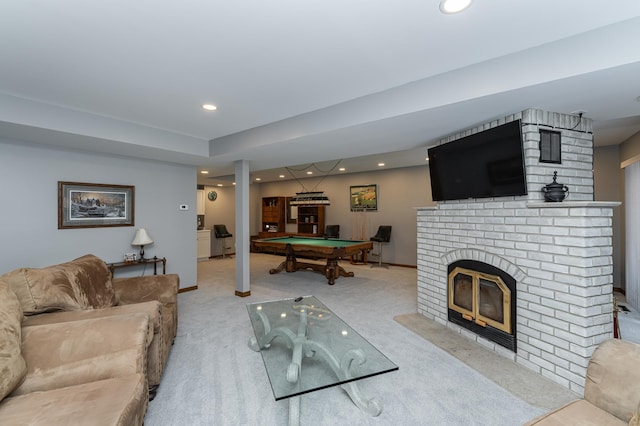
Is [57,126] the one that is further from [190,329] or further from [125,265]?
[190,329]

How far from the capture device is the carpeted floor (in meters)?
1.85

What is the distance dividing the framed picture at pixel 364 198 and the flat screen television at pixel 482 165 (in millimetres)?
4244

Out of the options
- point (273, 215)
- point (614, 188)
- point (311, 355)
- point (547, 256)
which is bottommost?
point (311, 355)

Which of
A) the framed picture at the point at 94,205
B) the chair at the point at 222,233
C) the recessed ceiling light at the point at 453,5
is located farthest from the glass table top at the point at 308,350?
the chair at the point at 222,233

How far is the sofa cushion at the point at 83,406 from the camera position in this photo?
121 cm

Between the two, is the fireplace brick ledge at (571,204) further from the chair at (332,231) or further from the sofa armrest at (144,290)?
the chair at (332,231)

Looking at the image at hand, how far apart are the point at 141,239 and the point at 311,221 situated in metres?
5.37

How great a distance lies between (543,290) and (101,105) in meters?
4.57

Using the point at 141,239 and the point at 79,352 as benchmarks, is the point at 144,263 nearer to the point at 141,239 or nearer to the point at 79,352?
the point at 141,239

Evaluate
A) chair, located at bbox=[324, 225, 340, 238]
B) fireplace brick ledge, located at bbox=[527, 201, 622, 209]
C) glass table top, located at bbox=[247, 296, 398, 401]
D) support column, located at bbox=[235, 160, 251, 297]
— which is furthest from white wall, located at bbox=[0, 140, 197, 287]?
fireplace brick ledge, located at bbox=[527, 201, 622, 209]

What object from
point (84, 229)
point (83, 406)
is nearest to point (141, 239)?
point (84, 229)

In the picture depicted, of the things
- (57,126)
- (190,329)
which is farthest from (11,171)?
(190,329)

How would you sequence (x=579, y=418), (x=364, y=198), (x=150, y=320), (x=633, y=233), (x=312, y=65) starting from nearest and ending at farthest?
1. (x=579, y=418)
2. (x=150, y=320)
3. (x=312, y=65)
4. (x=633, y=233)
5. (x=364, y=198)

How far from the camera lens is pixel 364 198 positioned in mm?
7883
